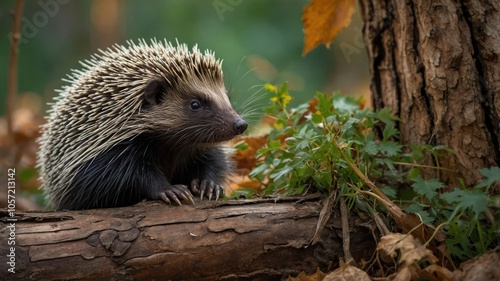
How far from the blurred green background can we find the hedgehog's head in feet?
31.2

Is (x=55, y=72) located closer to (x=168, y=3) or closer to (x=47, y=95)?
(x=47, y=95)

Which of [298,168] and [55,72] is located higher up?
[55,72]

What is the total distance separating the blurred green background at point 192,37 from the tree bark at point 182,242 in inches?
426

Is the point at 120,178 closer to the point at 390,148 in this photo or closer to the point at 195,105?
the point at 195,105

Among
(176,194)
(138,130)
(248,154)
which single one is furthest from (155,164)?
(248,154)

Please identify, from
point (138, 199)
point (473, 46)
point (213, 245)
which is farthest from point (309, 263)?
point (473, 46)

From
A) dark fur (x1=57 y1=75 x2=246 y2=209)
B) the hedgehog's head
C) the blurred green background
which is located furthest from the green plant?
the blurred green background

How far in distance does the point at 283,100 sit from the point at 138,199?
4.78 ft

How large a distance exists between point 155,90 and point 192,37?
450 inches

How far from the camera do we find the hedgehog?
5.23m

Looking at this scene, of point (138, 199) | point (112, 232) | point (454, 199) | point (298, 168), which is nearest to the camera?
point (454, 199)

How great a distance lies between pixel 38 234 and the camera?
13.6 ft

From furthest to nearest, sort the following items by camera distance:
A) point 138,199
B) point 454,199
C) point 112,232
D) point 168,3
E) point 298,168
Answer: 1. point 168,3
2. point 138,199
3. point 298,168
4. point 112,232
5. point 454,199

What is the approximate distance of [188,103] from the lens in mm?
5656
